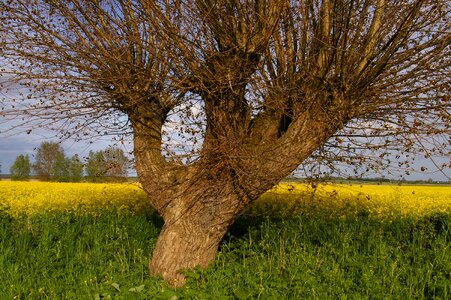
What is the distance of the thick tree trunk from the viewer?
18.9 ft

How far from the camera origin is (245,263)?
6289 mm

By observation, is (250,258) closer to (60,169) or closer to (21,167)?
(60,169)

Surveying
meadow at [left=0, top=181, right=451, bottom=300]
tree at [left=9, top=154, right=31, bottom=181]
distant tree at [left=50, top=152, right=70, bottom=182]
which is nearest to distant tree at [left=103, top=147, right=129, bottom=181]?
meadow at [left=0, top=181, right=451, bottom=300]

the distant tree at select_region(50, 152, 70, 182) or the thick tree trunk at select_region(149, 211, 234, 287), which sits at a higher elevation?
the distant tree at select_region(50, 152, 70, 182)

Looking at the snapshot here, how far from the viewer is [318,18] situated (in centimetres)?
516

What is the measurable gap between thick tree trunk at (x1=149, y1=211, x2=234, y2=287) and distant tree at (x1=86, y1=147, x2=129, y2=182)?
1.10 metres

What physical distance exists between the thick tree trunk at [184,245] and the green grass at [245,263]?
242 millimetres

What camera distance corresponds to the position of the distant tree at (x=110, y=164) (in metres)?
6.09

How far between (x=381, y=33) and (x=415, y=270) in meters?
3.35

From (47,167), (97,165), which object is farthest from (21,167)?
(97,165)

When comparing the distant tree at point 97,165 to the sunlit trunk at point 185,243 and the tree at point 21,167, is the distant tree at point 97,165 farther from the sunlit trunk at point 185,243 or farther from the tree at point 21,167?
the tree at point 21,167

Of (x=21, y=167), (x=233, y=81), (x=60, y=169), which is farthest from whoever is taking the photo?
(x=21, y=167)

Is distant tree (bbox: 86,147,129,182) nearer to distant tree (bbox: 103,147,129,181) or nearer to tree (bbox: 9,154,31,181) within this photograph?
distant tree (bbox: 103,147,129,181)

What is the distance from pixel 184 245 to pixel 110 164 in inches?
62.4
